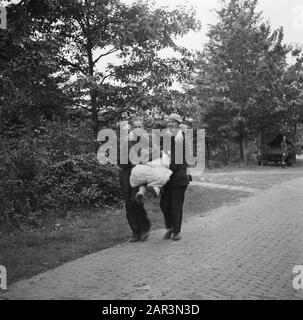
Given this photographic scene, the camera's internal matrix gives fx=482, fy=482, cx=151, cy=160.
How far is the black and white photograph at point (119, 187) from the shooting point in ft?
18.2

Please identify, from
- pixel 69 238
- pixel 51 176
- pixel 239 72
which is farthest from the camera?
pixel 239 72

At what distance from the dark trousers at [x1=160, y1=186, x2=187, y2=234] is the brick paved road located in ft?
1.00

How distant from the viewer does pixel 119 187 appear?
11.5 metres

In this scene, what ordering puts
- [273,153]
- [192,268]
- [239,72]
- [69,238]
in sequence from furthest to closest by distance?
[273,153] < [239,72] < [69,238] < [192,268]

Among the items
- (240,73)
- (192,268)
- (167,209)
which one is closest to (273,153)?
(240,73)

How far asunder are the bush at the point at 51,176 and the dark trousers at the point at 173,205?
2.66 m

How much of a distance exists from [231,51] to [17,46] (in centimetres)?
2176

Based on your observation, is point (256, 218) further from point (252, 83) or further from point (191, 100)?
point (252, 83)

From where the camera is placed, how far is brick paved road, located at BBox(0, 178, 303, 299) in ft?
16.8

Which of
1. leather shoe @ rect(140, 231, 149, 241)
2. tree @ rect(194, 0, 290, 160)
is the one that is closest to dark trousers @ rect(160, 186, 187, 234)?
leather shoe @ rect(140, 231, 149, 241)

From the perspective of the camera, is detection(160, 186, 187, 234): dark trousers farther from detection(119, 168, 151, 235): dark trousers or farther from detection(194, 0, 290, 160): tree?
detection(194, 0, 290, 160): tree

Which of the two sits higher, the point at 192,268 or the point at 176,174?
the point at 176,174

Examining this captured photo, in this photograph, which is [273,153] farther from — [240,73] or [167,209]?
[167,209]

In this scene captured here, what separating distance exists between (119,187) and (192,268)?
5599 millimetres
